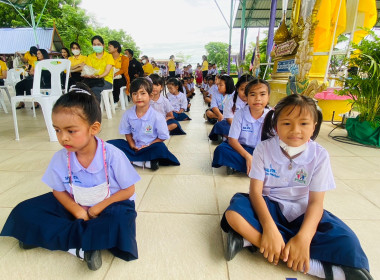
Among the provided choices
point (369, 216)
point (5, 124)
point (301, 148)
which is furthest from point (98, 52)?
point (369, 216)

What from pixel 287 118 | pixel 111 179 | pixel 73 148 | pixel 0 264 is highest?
pixel 287 118

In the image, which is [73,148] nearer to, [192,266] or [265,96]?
[192,266]

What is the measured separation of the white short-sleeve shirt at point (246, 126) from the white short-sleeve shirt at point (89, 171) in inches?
44.1

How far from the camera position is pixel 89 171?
114 centimetres

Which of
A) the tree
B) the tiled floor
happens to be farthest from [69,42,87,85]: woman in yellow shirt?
the tree

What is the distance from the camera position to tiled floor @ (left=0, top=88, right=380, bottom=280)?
40.8 inches

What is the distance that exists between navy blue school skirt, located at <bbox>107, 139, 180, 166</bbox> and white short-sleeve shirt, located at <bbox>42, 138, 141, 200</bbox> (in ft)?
2.98

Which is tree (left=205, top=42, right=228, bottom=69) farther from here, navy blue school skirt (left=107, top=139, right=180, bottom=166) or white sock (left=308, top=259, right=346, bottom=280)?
white sock (left=308, top=259, right=346, bottom=280)

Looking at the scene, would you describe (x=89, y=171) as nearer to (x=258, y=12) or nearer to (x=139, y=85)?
(x=139, y=85)

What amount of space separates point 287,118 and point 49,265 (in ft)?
4.28

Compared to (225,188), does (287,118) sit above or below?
above

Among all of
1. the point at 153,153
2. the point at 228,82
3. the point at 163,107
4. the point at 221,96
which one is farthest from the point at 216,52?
the point at 153,153

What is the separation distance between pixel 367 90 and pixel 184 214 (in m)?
2.71

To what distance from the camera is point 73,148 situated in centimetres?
105
